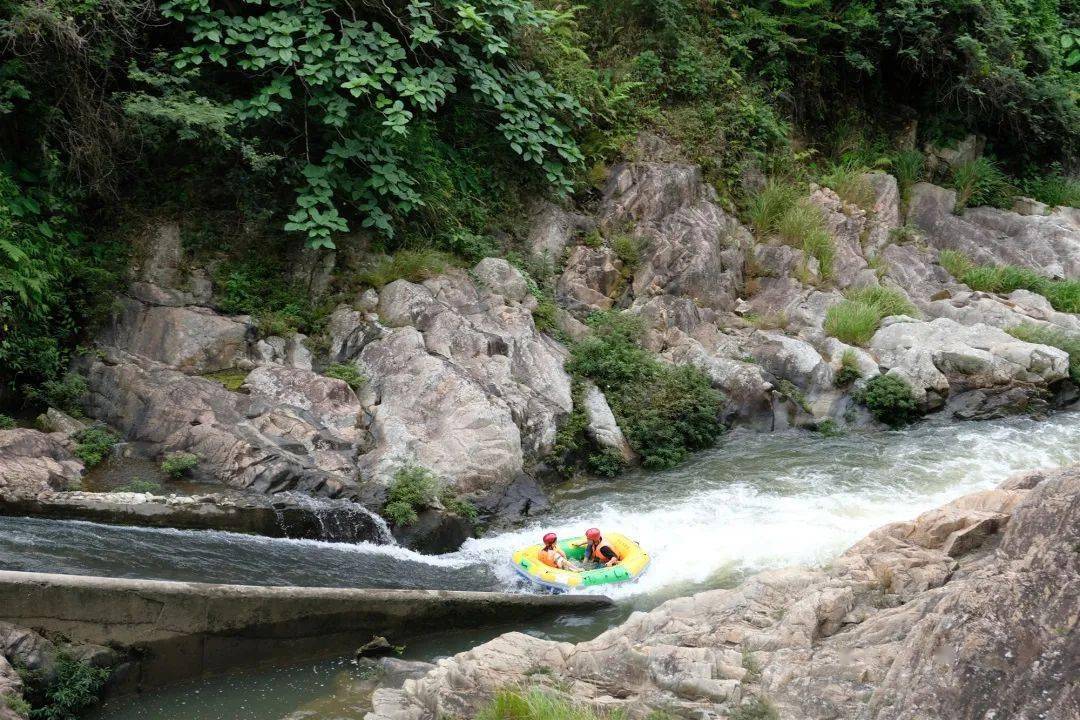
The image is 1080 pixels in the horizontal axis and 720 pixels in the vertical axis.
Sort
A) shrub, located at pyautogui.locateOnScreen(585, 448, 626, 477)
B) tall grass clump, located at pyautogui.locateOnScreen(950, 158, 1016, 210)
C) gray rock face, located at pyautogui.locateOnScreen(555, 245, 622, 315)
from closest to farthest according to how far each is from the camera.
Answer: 1. shrub, located at pyautogui.locateOnScreen(585, 448, 626, 477)
2. gray rock face, located at pyautogui.locateOnScreen(555, 245, 622, 315)
3. tall grass clump, located at pyautogui.locateOnScreen(950, 158, 1016, 210)

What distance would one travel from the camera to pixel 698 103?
617 inches

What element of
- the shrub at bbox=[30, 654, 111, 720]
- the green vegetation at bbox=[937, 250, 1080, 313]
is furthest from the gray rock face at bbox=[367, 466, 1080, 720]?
the green vegetation at bbox=[937, 250, 1080, 313]

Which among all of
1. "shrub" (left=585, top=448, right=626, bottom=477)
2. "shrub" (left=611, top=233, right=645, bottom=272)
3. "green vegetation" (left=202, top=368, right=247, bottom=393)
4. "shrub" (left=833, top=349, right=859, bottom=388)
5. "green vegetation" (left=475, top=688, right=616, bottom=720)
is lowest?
"shrub" (left=585, top=448, right=626, bottom=477)

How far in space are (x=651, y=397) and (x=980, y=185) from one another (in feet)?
32.2

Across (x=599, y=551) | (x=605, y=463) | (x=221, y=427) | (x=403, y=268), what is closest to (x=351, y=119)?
(x=403, y=268)

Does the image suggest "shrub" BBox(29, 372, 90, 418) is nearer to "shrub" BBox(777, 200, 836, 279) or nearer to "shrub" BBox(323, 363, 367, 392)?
Result: "shrub" BBox(323, 363, 367, 392)

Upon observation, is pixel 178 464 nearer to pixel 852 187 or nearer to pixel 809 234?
pixel 809 234

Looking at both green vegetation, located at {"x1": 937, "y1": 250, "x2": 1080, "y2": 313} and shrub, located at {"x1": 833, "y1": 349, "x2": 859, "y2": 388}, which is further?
green vegetation, located at {"x1": 937, "y1": 250, "x2": 1080, "y2": 313}

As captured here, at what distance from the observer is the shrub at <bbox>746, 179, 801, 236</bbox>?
14945 millimetres

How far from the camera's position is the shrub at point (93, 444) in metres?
8.42

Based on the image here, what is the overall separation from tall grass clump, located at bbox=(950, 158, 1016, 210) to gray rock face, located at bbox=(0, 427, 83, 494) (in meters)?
15.2

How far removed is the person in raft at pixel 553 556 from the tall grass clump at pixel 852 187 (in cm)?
1031

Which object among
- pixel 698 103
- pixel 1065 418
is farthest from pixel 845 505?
pixel 698 103

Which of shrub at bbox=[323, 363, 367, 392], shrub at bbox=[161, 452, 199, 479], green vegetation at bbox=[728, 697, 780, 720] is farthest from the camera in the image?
shrub at bbox=[323, 363, 367, 392]
